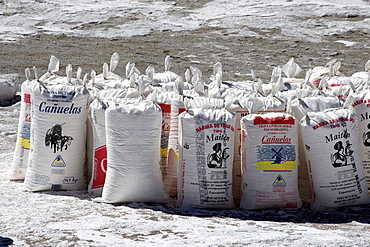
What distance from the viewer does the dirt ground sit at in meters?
9.11

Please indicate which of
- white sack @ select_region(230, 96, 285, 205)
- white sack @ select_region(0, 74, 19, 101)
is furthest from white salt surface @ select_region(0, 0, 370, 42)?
white sack @ select_region(230, 96, 285, 205)

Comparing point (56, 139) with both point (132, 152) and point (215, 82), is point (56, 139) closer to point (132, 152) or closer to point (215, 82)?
point (132, 152)

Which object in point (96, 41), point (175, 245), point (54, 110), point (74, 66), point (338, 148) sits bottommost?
point (175, 245)

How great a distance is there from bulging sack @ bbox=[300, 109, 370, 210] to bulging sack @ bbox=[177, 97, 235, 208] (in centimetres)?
49

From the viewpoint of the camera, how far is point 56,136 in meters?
3.62

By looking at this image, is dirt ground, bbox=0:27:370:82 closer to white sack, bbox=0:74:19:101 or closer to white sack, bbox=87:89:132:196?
white sack, bbox=0:74:19:101

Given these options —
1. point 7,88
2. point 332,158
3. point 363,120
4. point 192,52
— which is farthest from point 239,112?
point 192,52

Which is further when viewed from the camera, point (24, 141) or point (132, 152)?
point (24, 141)

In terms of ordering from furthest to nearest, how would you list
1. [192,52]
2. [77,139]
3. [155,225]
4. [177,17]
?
1. [177,17]
2. [192,52]
3. [77,139]
4. [155,225]

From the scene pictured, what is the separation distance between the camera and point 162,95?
149 inches

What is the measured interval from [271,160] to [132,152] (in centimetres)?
84

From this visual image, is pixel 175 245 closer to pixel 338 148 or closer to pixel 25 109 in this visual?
pixel 338 148

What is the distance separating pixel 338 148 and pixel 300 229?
0.62 metres

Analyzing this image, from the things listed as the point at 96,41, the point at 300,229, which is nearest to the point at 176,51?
the point at 96,41
